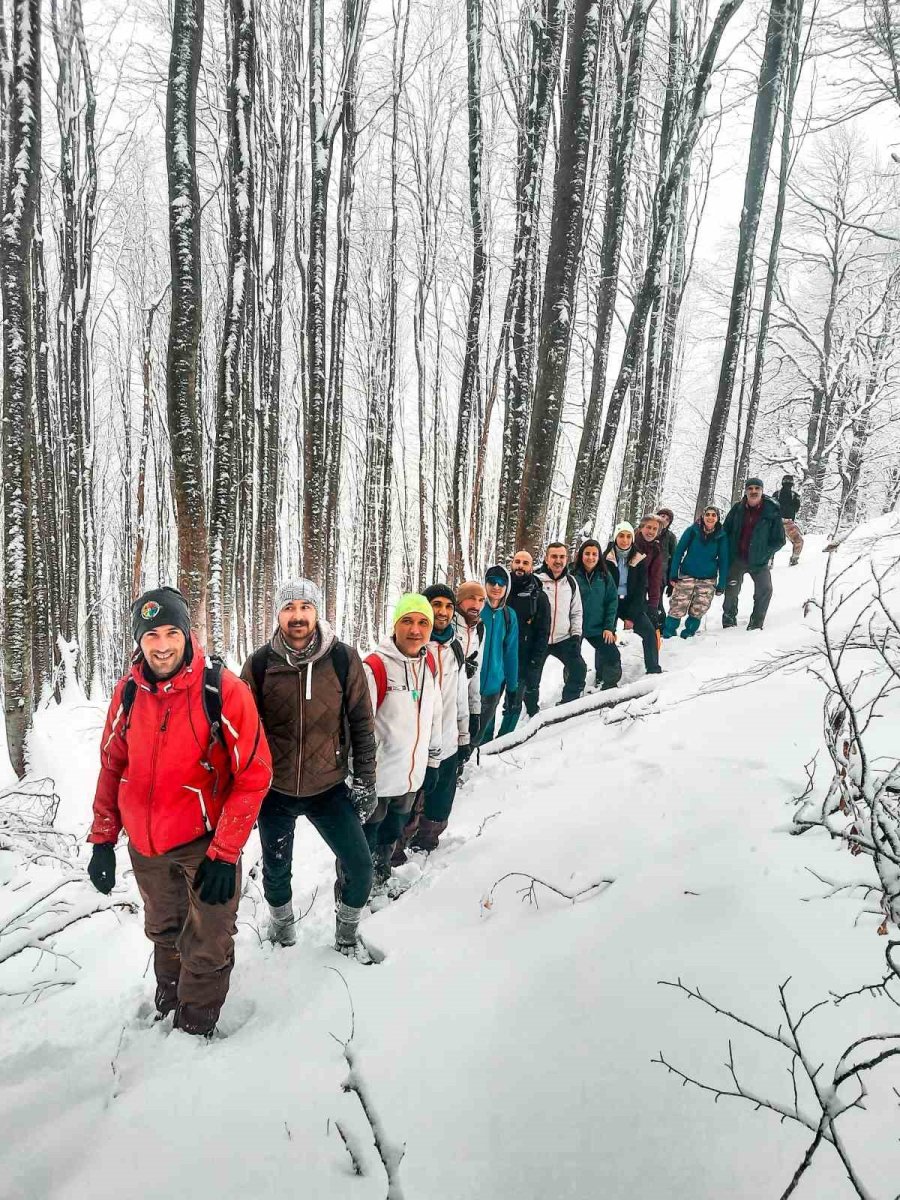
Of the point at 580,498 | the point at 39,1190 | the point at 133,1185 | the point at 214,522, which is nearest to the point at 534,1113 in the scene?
the point at 133,1185

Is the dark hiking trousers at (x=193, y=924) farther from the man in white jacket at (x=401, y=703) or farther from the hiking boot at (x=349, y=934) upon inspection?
the man in white jacket at (x=401, y=703)

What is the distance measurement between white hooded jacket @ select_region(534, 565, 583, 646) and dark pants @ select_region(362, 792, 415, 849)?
293cm

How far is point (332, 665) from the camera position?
2.89 meters

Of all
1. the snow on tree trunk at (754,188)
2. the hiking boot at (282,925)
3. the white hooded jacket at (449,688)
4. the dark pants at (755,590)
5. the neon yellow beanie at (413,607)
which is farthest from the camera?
the snow on tree trunk at (754,188)

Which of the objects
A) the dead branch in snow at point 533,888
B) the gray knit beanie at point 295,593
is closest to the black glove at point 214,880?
the gray knit beanie at point 295,593

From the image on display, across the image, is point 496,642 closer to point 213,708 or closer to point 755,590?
point 213,708

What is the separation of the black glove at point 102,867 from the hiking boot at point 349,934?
1.10 m

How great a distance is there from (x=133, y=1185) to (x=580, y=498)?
29.5 feet

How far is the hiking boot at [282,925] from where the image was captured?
3113 millimetres

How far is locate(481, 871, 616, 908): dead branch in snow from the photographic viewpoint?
Answer: 8.89ft

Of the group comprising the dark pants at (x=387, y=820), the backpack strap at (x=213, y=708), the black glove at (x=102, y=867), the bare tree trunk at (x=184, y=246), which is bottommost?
the dark pants at (x=387, y=820)

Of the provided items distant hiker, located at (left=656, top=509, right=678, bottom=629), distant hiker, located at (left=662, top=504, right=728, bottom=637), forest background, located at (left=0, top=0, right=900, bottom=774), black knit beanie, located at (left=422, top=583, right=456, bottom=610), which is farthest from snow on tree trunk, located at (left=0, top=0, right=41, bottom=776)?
distant hiker, located at (left=662, top=504, right=728, bottom=637)

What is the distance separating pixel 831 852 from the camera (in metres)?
2.46

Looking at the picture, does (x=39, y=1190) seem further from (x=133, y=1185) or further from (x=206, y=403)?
(x=206, y=403)
